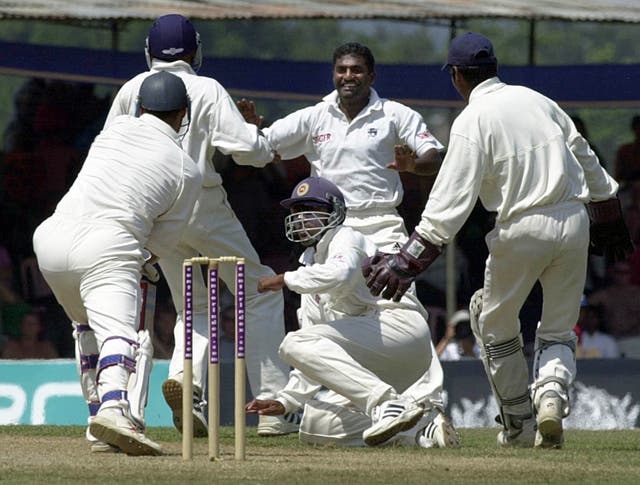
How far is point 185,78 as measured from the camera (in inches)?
348

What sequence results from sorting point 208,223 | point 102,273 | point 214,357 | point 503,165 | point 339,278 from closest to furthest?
1. point 214,357
2. point 102,273
3. point 503,165
4. point 339,278
5. point 208,223

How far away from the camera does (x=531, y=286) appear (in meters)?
8.09

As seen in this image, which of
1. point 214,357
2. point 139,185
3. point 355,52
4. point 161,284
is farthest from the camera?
point 161,284

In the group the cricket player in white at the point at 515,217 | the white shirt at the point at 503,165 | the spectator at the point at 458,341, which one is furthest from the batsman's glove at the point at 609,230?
the spectator at the point at 458,341

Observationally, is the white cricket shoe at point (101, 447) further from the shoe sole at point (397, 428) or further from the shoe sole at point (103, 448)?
the shoe sole at point (397, 428)

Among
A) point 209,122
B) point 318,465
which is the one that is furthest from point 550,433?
point 209,122

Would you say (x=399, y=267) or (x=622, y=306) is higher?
(x=622, y=306)

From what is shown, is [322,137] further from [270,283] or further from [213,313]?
[213,313]

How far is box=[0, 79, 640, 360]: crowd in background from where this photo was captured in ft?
43.8

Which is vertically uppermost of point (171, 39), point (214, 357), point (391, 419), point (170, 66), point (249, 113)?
point (171, 39)

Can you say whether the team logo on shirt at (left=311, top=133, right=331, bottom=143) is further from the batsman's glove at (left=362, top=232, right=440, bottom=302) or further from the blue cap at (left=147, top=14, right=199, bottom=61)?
the batsman's glove at (left=362, top=232, right=440, bottom=302)

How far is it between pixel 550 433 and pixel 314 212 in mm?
1655

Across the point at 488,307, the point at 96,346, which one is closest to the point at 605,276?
the point at 488,307

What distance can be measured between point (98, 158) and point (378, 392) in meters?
1.79
